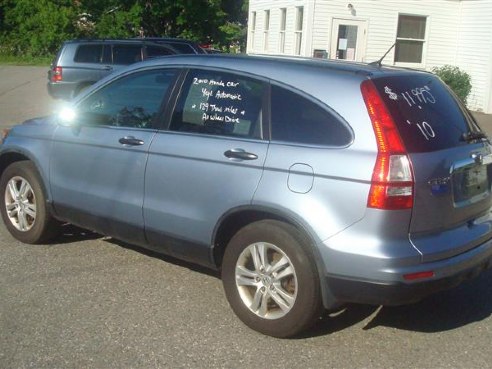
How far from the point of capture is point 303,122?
13.3 ft

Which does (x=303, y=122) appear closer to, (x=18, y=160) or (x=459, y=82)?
(x=18, y=160)

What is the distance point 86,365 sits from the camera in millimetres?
3719

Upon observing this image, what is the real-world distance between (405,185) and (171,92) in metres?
1.87

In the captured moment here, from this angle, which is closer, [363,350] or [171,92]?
[363,350]

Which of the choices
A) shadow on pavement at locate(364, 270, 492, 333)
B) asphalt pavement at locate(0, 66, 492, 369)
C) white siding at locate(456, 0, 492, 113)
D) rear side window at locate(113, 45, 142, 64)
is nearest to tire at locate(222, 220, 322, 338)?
asphalt pavement at locate(0, 66, 492, 369)

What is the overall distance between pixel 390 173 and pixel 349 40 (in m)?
16.7

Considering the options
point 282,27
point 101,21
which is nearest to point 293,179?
point 282,27

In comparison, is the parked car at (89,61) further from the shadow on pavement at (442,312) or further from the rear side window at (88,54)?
the shadow on pavement at (442,312)

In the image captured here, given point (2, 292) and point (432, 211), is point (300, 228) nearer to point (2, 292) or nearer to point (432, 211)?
point (432, 211)

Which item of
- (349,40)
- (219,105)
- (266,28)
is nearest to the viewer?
(219,105)

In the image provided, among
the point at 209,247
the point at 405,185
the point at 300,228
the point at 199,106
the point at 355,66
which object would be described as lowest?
the point at 209,247

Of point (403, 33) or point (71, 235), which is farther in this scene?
point (403, 33)

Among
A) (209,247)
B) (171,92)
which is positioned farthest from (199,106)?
(209,247)

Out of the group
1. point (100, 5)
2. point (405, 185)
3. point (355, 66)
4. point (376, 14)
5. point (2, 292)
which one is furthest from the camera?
point (100, 5)
